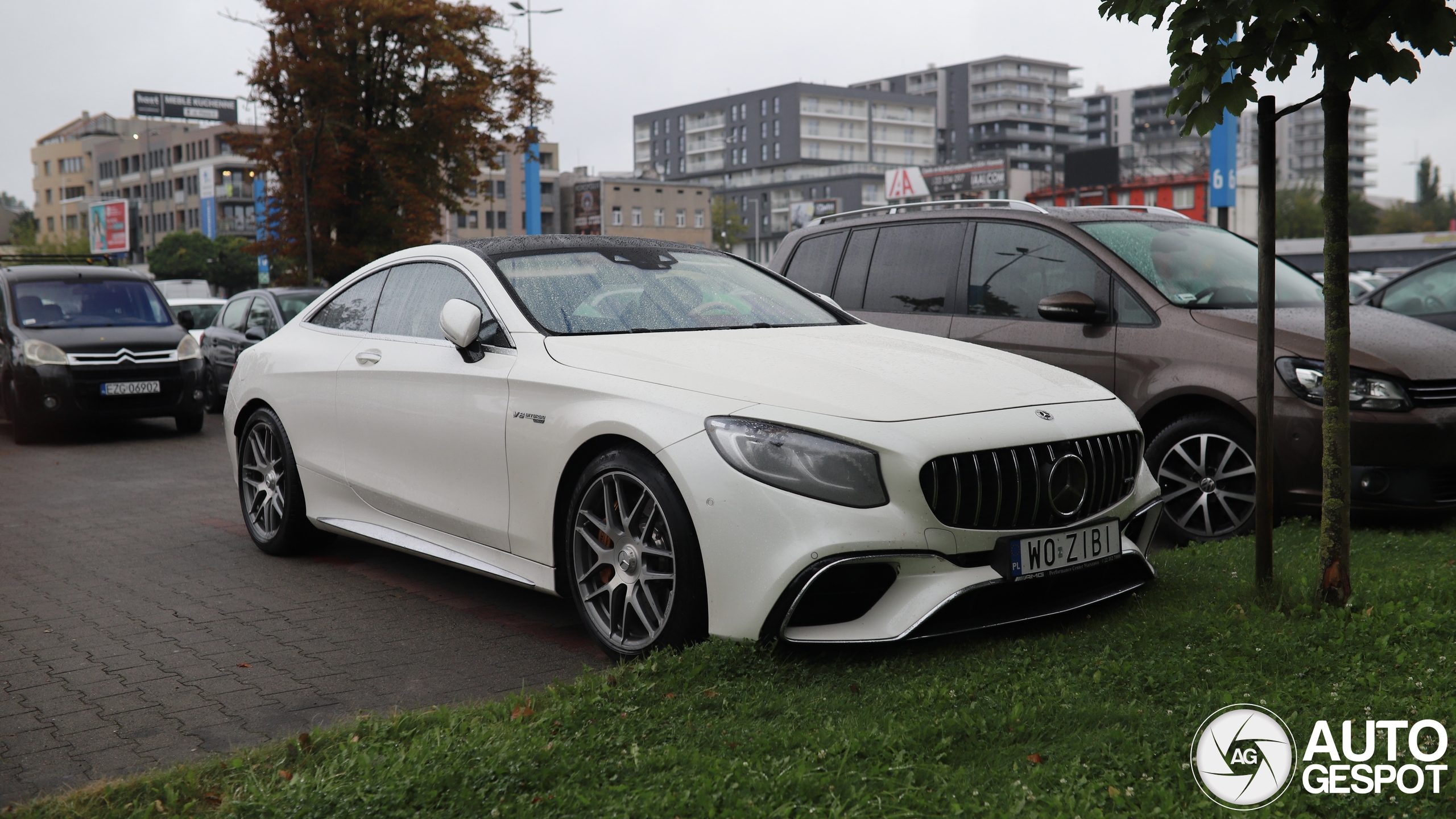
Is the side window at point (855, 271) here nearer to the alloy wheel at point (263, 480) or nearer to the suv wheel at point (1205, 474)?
the suv wheel at point (1205, 474)

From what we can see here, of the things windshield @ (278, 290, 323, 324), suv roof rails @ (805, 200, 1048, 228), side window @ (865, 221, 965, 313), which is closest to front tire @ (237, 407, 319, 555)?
suv roof rails @ (805, 200, 1048, 228)

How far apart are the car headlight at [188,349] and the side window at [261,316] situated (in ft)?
2.91

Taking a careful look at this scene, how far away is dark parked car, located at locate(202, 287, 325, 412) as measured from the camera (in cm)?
1421

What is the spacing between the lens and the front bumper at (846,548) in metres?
3.80

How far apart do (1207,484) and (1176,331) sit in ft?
2.52

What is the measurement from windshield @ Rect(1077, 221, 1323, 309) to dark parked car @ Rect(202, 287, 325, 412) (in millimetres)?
9692

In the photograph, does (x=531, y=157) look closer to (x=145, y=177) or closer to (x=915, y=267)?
(x=915, y=267)

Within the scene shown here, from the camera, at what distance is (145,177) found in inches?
4508

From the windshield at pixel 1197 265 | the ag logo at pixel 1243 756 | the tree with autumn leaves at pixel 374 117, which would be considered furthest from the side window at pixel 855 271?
the tree with autumn leaves at pixel 374 117

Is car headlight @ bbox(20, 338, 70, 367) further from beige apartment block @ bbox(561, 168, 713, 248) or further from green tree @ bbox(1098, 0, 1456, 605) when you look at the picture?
beige apartment block @ bbox(561, 168, 713, 248)

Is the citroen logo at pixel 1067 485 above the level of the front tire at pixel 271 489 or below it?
above

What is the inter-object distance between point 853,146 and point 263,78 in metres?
129

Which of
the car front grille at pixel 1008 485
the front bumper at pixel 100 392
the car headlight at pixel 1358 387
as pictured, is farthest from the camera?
the front bumper at pixel 100 392

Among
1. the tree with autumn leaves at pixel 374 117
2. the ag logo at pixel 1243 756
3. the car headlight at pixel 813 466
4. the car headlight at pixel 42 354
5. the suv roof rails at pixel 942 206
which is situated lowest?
the ag logo at pixel 1243 756
